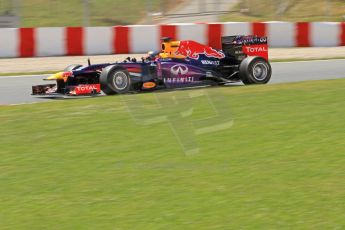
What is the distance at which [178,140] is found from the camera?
21.8 feet

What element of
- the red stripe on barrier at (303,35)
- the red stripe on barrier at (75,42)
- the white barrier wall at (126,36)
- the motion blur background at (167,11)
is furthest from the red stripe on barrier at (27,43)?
the red stripe on barrier at (303,35)

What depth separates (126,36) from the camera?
705 inches

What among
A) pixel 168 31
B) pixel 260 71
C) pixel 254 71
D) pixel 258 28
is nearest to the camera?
pixel 254 71

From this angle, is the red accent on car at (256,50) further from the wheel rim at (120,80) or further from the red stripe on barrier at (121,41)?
the red stripe on barrier at (121,41)

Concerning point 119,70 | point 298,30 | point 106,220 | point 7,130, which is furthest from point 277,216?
point 298,30

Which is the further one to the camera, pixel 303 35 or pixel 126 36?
pixel 303 35

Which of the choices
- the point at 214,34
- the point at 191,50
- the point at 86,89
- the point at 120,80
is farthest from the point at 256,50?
the point at 214,34

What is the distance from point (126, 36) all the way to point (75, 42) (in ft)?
4.42

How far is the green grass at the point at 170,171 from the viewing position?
14.3ft

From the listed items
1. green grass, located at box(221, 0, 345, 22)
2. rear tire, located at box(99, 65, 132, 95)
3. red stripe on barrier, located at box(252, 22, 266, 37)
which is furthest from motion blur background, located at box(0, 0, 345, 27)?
rear tire, located at box(99, 65, 132, 95)

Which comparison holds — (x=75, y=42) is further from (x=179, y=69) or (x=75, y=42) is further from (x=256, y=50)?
(x=179, y=69)

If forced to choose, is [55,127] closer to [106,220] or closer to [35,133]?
[35,133]

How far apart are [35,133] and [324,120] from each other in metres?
2.98

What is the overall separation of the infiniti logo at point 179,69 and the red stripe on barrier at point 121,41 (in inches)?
284
